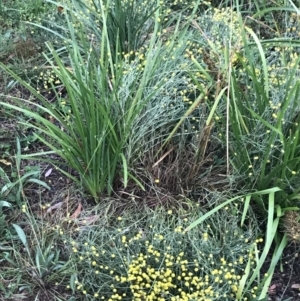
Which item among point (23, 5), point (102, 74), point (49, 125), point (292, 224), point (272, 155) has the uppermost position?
point (23, 5)

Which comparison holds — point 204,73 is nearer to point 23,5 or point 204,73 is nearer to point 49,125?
point 49,125

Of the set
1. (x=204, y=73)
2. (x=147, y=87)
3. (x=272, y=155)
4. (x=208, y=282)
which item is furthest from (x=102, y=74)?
(x=208, y=282)

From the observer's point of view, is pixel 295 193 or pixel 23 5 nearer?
pixel 295 193

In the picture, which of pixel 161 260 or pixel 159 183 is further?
pixel 159 183

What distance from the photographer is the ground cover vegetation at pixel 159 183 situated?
2.48 m

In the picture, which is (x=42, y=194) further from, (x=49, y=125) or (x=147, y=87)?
(x=147, y=87)

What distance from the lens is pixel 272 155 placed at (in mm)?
2645

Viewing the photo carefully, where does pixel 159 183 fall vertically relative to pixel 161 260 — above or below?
above

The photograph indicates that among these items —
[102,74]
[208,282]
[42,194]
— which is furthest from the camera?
[42,194]

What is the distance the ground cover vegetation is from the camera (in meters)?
2.48

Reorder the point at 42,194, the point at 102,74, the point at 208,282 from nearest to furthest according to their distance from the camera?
the point at 208,282
the point at 102,74
the point at 42,194

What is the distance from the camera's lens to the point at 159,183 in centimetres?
277

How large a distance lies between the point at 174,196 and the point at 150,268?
412 millimetres

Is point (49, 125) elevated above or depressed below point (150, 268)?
above
